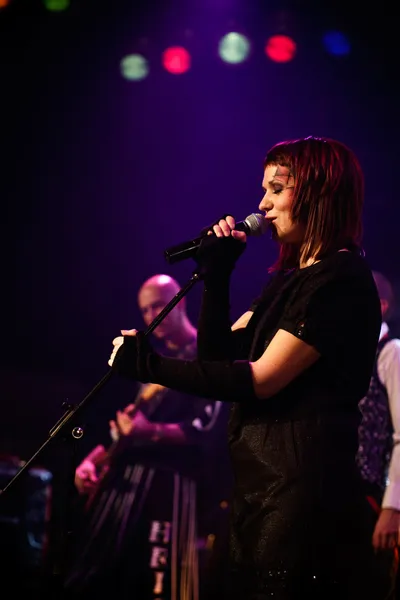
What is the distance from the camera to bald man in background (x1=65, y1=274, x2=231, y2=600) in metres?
3.94

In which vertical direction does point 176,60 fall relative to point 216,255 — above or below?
above

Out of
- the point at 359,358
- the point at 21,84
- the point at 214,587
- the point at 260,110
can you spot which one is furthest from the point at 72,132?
the point at 359,358

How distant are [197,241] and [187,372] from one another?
0.36 m

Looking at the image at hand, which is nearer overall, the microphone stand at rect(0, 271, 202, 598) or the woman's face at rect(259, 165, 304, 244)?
the microphone stand at rect(0, 271, 202, 598)

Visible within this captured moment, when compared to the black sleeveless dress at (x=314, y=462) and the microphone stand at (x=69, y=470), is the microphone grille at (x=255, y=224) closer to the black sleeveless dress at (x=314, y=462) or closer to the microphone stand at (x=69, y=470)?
the black sleeveless dress at (x=314, y=462)

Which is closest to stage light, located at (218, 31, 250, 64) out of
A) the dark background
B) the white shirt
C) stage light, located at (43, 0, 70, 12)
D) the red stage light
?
the dark background

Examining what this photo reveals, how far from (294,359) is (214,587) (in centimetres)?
255

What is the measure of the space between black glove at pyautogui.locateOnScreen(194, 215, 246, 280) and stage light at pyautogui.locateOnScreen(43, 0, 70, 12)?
4155 millimetres

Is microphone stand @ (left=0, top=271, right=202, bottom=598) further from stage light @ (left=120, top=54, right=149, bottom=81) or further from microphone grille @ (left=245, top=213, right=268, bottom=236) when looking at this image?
stage light @ (left=120, top=54, right=149, bottom=81)

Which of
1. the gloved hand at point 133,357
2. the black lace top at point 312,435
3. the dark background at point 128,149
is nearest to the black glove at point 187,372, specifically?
the gloved hand at point 133,357

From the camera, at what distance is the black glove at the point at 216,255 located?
5.94 feet

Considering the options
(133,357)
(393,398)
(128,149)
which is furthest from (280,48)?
(133,357)

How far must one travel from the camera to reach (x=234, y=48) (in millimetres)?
5379

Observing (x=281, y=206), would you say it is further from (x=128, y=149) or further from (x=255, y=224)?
(x=128, y=149)
